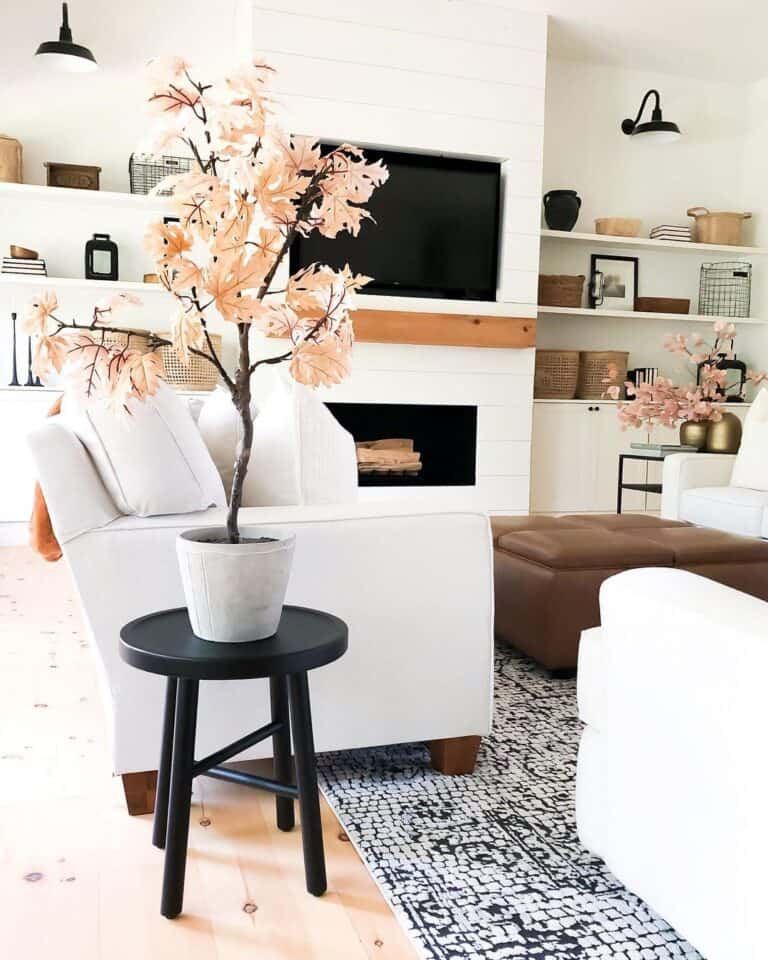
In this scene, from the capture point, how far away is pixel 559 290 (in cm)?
560

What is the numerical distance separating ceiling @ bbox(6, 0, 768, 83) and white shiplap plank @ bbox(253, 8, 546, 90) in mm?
146

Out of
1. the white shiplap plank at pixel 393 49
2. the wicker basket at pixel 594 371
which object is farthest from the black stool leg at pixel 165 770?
the wicker basket at pixel 594 371

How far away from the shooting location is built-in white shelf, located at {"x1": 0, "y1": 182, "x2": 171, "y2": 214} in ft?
15.7

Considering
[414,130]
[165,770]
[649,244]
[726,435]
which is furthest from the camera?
[649,244]

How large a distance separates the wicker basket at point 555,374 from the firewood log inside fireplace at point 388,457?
0.92 m

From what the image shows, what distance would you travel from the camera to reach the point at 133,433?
177 cm

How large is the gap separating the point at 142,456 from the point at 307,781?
2.34 feet

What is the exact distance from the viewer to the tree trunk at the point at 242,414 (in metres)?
1.39

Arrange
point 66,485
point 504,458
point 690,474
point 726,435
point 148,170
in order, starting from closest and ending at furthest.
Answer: point 66,485 < point 690,474 < point 726,435 < point 148,170 < point 504,458

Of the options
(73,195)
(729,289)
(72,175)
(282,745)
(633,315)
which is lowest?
(282,745)

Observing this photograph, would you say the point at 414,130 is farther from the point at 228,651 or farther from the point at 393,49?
the point at 228,651

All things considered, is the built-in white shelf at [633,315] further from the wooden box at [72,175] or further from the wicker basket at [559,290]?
the wooden box at [72,175]

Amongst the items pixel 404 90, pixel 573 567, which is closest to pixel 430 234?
pixel 404 90

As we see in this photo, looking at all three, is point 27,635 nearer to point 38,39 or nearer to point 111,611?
point 111,611
